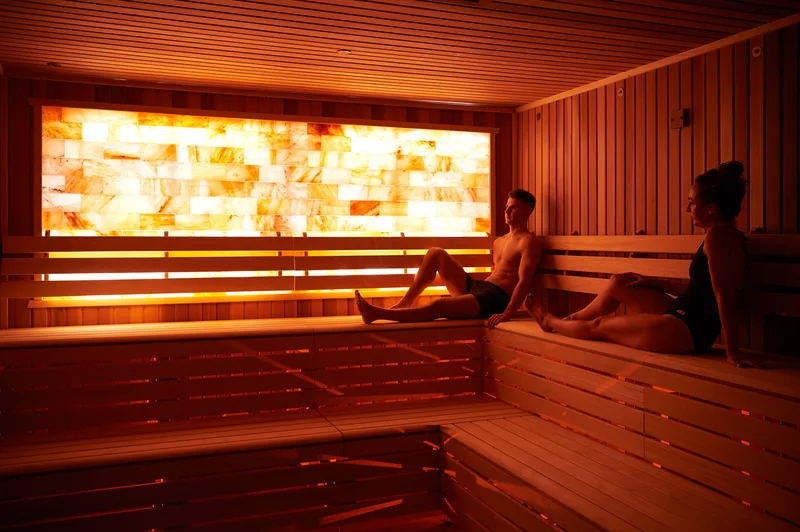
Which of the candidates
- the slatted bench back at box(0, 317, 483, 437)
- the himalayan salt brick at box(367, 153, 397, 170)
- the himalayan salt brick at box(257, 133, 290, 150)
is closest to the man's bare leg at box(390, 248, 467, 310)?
the slatted bench back at box(0, 317, 483, 437)

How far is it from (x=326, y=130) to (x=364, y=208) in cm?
69

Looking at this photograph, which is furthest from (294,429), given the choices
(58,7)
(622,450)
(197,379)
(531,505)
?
(58,7)

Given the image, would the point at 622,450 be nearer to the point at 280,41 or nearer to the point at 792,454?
the point at 792,454

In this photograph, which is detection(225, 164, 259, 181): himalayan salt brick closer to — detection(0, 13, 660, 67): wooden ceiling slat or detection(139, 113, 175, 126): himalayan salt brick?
detection(139, 113, 175, 126): himalayan salt brick

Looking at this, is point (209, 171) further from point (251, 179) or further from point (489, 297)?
point (489, 297)

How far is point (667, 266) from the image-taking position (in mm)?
4004

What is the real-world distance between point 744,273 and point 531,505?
1.51 metres

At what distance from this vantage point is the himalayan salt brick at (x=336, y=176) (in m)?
5.56

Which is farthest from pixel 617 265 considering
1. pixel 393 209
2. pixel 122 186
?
pixel 122 186

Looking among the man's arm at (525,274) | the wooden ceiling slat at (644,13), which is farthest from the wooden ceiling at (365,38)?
the man's arm at (525,274)

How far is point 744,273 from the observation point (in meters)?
3.27

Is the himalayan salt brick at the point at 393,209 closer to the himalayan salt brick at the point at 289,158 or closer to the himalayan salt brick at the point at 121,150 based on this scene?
the himalayan salt brick at the point at 289,158

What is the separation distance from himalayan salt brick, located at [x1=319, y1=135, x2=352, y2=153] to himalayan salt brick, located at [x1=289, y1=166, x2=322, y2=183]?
0.19 metres

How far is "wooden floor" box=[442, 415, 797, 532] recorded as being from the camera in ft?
8.00
